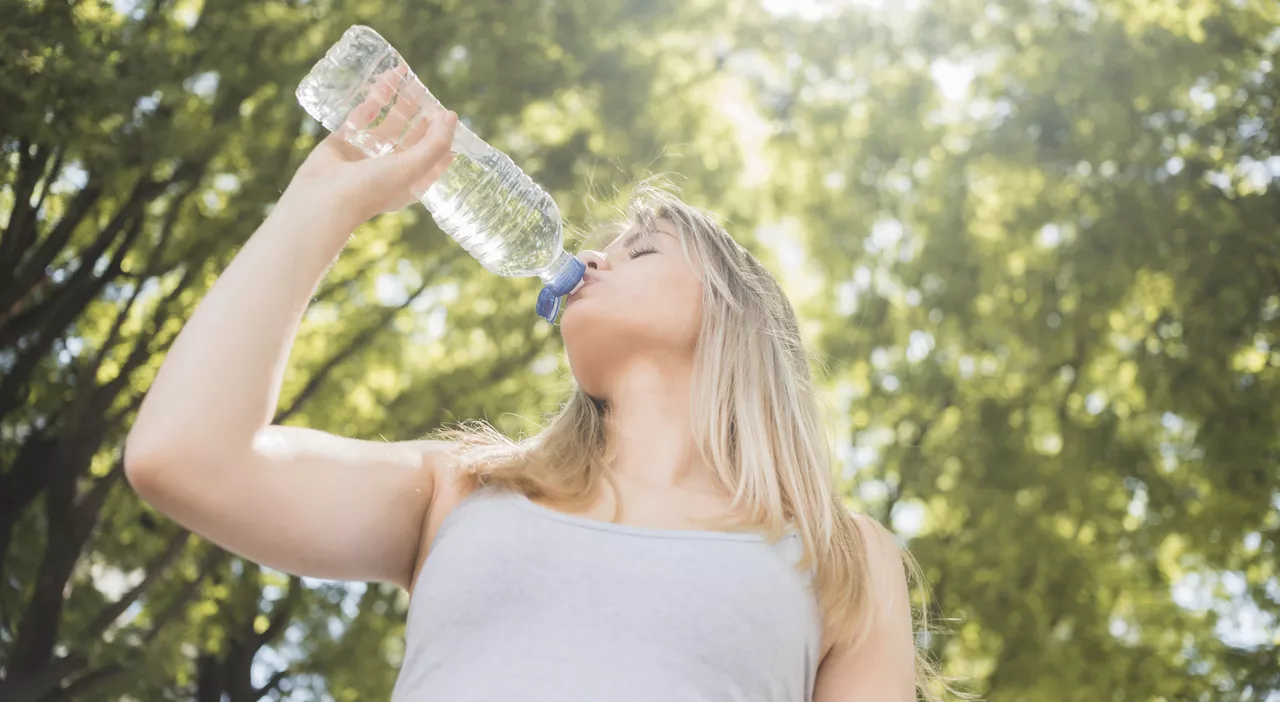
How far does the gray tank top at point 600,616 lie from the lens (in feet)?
6.24

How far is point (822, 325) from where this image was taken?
978cm

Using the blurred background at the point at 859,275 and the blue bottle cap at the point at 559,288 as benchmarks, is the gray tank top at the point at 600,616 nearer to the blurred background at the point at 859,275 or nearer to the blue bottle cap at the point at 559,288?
the blue bottle cap at the point at 559,288

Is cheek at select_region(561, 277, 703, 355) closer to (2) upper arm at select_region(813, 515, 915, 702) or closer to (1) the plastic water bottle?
(1) the plastic water bottle

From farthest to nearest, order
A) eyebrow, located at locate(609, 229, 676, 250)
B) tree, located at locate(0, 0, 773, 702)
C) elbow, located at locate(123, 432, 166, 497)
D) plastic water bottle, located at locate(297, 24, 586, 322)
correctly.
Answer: tree, located at locate(0, 0, 773, 702) → eyebrow, located at locate(609, 229, 676, 250) → plastic water bottle, located at locate(297, 24, 586, 322) → elbow, located at locate(123, 432, 166, 497)

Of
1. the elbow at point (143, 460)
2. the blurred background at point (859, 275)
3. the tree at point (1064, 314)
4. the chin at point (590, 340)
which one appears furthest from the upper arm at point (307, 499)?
the tree at point (1064, 314)

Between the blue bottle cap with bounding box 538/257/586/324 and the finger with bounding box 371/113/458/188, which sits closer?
the finger with bounding box 371/113/458/188

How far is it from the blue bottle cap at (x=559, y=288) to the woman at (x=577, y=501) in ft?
0.13

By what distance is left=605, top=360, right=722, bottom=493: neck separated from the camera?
7.84 feet

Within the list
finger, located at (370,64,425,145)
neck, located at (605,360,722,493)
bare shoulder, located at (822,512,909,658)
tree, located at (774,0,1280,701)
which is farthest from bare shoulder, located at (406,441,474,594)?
tree, located at (774,0,1280,701)

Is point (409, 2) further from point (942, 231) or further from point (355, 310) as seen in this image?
point (942, 231)

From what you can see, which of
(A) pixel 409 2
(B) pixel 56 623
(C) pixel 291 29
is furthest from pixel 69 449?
(A) pixel 409 2

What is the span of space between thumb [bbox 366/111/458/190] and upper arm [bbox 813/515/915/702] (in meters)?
1.13

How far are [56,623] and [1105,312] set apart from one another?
7.13m

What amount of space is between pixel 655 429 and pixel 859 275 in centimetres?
703
